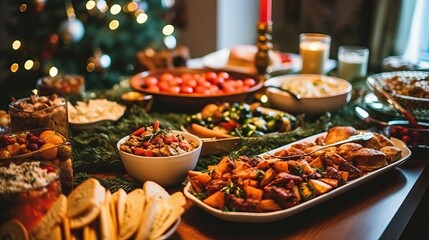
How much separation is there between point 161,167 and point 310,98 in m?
0.82

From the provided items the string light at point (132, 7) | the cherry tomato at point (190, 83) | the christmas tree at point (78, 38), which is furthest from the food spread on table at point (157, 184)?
the string light at point (132, 7)

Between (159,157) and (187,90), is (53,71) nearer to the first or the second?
(187,90)

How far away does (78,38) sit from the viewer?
3.19 metres

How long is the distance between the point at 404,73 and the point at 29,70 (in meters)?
2.56

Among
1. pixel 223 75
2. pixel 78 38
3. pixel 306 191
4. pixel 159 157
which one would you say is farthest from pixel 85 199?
pixel 78 38

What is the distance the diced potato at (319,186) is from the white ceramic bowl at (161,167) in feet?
1.06

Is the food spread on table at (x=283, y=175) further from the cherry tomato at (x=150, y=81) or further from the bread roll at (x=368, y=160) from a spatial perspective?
the cherry tomato at (x=150, y=81)

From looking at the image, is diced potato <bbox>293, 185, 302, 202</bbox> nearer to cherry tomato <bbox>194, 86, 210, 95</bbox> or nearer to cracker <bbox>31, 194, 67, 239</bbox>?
cracker <bbox>31, 194, 67, 239</bbox>

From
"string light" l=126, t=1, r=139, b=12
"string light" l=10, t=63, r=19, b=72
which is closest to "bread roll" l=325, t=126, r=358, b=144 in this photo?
"string light" l=10, t=63, r=19, b=72

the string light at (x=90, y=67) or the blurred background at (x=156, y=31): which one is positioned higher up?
the blurred background at (x=156, y=31)

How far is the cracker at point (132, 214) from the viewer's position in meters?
0.95

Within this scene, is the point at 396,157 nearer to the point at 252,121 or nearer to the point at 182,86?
the point at 252,121

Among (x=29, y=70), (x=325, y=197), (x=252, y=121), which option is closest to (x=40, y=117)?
(x=252, y=121)

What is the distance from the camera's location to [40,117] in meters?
1.40
